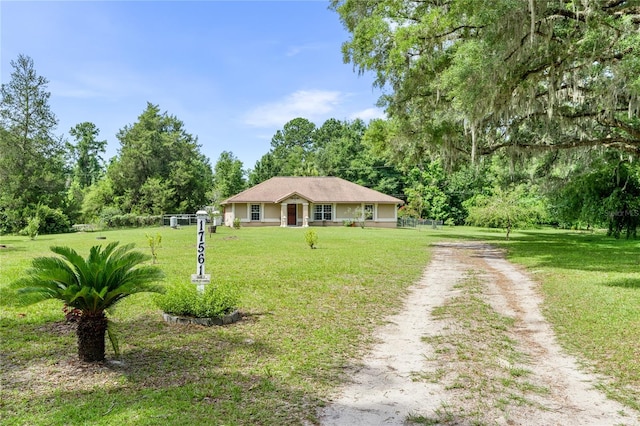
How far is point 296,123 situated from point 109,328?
3347 inches

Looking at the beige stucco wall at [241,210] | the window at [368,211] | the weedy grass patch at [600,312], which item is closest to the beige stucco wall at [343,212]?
the window at [368,211]

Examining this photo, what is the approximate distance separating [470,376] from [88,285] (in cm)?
436

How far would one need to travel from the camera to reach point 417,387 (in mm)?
4637

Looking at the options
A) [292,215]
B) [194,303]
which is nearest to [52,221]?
[292,215]

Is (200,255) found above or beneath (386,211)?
beneath

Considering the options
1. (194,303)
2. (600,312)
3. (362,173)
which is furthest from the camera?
(362,173)

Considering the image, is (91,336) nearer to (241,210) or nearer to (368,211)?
(241,210)

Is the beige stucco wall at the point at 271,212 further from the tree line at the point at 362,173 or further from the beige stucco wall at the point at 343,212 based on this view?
the tree line at the point at 362,173

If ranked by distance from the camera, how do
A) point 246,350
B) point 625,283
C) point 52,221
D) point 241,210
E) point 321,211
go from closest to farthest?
point 246,350 → point 625,283 → point 52,221 → point 241,210 → point 321,211

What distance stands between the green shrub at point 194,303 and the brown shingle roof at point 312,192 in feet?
106

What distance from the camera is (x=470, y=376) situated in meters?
4.94

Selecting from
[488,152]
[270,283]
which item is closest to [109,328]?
[270,283]

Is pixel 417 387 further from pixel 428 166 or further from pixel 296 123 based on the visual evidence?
pixel 296 123

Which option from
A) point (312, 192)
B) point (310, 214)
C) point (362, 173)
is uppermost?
point (362, 173)
